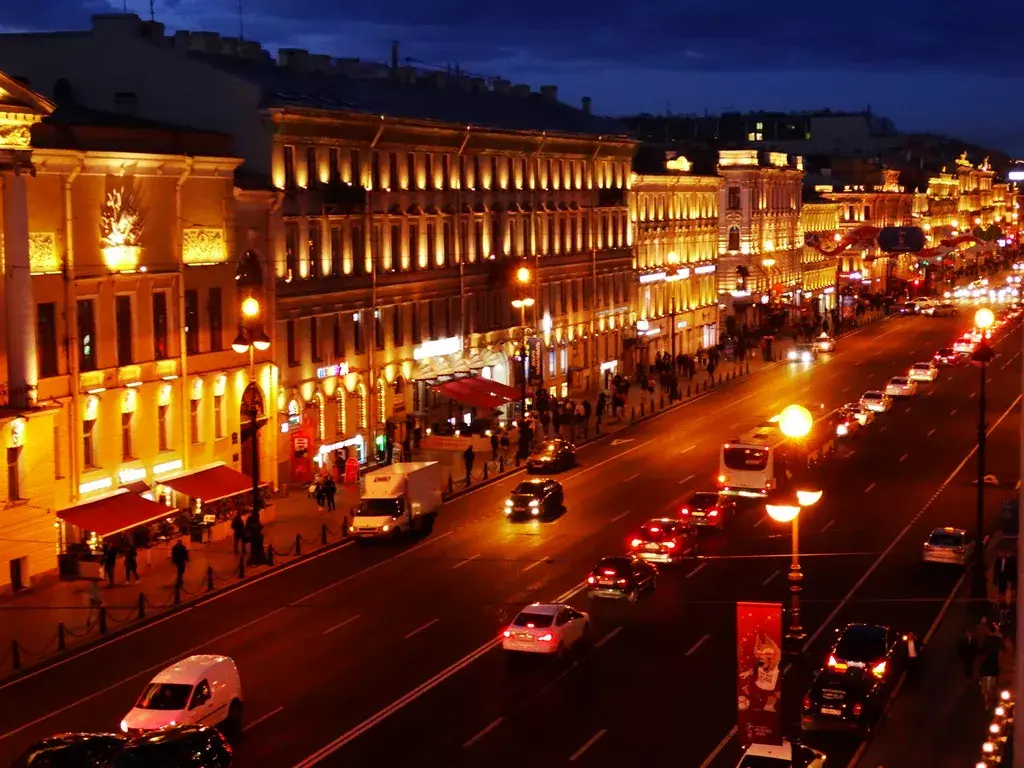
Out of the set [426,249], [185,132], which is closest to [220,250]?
[185,132]

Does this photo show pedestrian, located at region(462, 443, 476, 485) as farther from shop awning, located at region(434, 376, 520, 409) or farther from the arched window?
the arched window

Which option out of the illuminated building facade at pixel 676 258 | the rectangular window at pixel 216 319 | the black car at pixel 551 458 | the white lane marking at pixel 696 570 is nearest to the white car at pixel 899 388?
the illuminated building facade at pixel 676 258

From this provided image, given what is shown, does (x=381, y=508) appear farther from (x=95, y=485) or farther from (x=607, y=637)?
(x=607, y=637)

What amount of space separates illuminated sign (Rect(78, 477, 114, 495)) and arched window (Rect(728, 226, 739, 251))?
7754 cm

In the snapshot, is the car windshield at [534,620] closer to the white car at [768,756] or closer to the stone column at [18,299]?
the white car at [768,756]

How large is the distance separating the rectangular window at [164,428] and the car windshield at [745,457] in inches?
655

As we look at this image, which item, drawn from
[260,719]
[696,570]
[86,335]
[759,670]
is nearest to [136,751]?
[260,719]

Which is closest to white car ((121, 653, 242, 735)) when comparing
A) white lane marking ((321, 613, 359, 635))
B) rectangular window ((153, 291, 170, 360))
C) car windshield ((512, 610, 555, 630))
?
car windshield ((512, 610, 555, 630))

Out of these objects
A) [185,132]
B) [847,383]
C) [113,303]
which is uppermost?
[185,132]

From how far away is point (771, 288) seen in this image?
12106 centimetres

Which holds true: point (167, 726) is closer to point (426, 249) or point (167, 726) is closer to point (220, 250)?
point (220, 250)

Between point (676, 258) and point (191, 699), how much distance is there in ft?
256

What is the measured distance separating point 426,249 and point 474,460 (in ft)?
32.4

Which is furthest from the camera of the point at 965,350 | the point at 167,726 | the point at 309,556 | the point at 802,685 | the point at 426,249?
the point at 965,350
